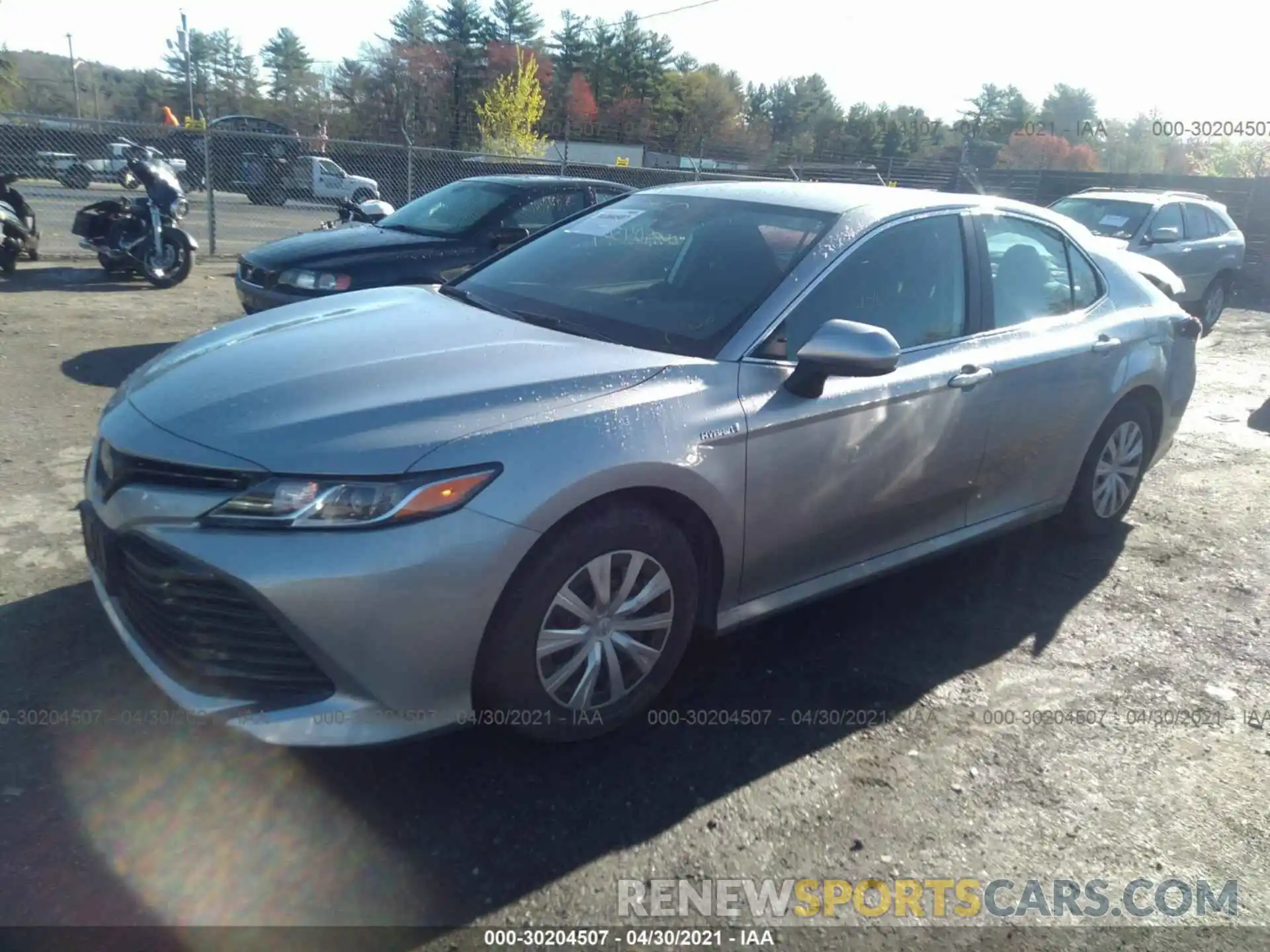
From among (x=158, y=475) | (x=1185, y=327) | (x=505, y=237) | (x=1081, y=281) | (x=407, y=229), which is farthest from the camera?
(x=407, y=229)

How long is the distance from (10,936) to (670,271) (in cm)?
288

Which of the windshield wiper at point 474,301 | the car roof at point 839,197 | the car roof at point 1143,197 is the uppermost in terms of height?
the car roof at point 1143,197

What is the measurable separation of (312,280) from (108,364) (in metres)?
1.58

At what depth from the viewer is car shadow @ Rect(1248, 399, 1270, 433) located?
7945mm

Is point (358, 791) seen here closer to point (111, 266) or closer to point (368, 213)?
Result: point (368, 213)

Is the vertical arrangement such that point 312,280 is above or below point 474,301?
below

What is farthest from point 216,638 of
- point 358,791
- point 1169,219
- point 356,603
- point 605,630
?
point 1169,219

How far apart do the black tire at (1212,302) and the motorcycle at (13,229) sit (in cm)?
1397

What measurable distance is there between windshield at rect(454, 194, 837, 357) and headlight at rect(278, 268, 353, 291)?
300 cm

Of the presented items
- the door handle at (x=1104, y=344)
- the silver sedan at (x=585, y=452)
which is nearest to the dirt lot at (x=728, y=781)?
the silver sedan at (x=585, y=452)

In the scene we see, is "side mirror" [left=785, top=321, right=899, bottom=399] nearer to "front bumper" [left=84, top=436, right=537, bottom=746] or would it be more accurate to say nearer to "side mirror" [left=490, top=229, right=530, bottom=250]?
"front bumper" [left=84, top=436, right=537, bottom=746]

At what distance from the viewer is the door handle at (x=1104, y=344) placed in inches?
178

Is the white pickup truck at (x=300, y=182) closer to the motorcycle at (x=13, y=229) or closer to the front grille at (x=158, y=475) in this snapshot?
the motorcycle at (x=13, y=229)

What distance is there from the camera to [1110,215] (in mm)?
12367
